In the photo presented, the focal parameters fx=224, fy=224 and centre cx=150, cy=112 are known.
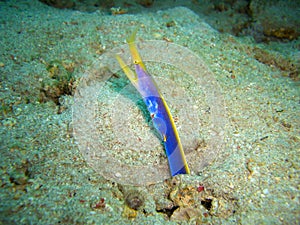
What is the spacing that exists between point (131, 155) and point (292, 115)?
75.4 inches

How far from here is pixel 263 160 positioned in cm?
215

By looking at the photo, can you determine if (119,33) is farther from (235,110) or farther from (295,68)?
(295,68)

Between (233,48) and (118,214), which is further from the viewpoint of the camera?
(233,48)

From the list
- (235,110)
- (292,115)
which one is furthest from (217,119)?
(292,115)

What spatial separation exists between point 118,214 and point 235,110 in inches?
68.5

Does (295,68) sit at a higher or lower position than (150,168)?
higher

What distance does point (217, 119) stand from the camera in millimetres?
2566

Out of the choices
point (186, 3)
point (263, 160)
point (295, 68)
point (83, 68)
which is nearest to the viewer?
point (263, 160)

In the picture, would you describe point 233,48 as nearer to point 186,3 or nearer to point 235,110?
point 235,110

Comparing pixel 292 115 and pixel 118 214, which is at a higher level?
pixel 292 115

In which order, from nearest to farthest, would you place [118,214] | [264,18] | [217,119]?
[118,214]
[217,119]
[264,18]

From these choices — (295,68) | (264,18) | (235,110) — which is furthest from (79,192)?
(264,18)

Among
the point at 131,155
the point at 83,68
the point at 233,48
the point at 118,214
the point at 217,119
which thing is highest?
the point at 233,48

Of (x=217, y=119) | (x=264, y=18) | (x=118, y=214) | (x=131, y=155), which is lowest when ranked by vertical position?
(x=118, y=214)
